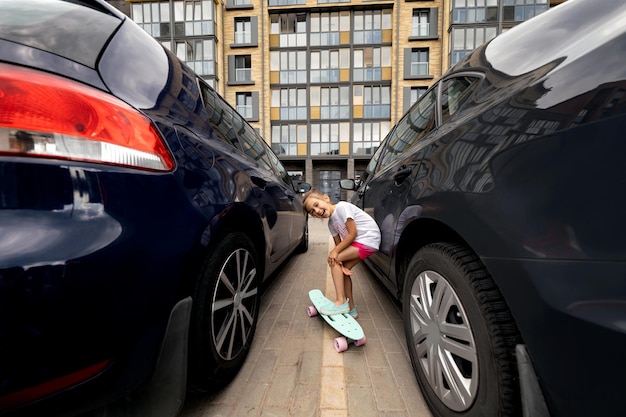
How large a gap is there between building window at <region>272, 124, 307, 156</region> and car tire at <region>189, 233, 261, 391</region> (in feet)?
60.9

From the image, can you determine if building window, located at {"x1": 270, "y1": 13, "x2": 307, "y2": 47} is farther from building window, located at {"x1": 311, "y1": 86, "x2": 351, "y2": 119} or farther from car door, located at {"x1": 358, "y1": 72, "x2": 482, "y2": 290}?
car door, located at {"x1": 358, "y1": 72, "x2": 482, "y2": 290}

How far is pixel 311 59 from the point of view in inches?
756

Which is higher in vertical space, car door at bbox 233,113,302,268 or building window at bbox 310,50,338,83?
building window at bbox 310,50,338,83

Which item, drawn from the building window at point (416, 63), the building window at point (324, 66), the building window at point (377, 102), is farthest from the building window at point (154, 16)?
the building window at point (416, 63)

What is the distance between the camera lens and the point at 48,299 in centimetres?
61

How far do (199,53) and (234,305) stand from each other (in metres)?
22.3

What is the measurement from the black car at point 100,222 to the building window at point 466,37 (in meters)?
20.4

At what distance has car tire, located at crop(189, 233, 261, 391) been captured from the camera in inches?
43.9

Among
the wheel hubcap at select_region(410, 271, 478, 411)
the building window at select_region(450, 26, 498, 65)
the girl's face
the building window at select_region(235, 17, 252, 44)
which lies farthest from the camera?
the building window at select_region(235, 17, 252, 44)

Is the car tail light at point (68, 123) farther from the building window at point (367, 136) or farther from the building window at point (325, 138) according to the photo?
the building window at point (325, 138)

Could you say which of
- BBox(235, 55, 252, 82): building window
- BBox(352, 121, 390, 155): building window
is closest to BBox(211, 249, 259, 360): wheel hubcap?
BBox(352, 121, 390, 155): building window

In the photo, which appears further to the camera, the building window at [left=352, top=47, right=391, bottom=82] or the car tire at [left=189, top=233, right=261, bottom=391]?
the building window at [left=352, top=47, right=391, bottom=82]

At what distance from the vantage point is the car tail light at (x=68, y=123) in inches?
25.1

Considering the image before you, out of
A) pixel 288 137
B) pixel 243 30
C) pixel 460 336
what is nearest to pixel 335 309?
pixel 460 336
